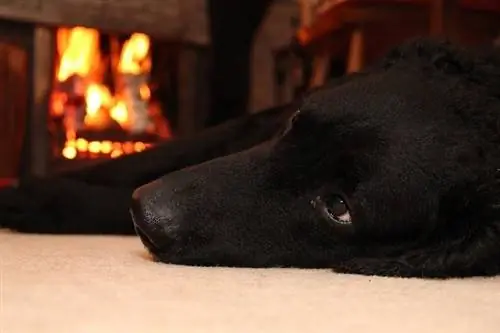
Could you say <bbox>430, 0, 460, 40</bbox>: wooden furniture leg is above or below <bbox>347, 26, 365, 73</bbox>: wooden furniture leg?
above

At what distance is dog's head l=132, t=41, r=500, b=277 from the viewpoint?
98 centimetres

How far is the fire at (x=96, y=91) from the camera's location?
2.99 metres

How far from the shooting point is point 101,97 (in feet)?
10.1

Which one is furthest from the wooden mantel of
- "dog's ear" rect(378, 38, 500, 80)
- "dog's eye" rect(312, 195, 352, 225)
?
"dog's eye" rect(312, 195, 352, 225)

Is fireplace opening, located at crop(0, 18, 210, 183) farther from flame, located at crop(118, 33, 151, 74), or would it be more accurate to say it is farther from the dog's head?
the dog's head

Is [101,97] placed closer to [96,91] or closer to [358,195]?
[96,91]

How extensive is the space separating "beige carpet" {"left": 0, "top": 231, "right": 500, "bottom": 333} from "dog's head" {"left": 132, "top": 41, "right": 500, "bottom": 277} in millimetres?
34

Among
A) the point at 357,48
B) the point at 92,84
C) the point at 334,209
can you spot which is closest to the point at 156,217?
the point at 334,209

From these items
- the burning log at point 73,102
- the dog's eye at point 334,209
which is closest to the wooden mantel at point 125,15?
the burning log at point 73,102

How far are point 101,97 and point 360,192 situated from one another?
2207mm

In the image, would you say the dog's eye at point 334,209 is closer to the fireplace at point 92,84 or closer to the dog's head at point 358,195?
the dog's head at point 358,195

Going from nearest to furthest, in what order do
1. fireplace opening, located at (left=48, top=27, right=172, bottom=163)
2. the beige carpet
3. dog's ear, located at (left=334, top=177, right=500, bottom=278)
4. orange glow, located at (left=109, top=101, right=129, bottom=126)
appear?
the beige carpet, dog's ear, located at (left=334, top=177, right=500, bottom=278), fireplace opening, located at (left=48, top=27, right=172, bottom=163), orange glow, located at (left=109, top=101, right=129, bottom=126)

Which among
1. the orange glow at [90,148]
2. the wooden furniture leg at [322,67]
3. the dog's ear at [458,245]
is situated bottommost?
the orange glow at [90,148]

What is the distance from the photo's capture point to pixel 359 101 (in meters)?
1.04
